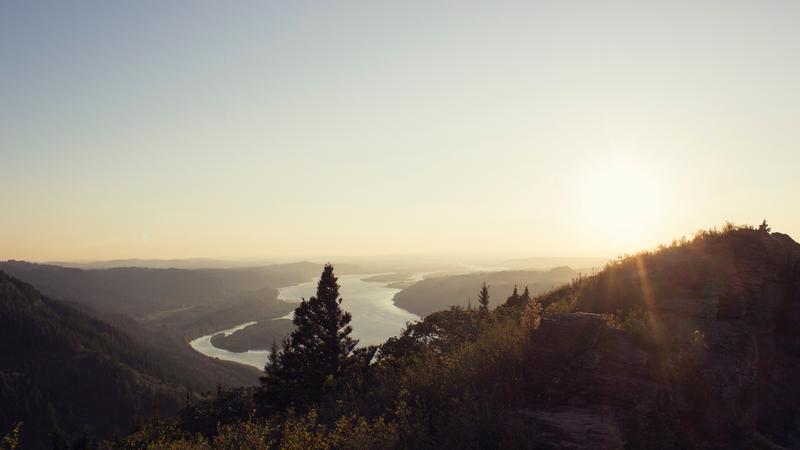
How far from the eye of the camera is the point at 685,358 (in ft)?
28.7

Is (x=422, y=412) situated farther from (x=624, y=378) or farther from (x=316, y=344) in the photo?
(x=316, y=344)

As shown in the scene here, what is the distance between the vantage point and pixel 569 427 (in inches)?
266

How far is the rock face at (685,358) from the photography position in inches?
293

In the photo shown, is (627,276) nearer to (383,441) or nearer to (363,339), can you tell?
(383,441)

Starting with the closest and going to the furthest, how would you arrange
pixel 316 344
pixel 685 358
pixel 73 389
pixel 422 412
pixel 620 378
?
pixel 422 412
pixel 620 378
pixel 685 358
pixel 316 344
pixel 73 389

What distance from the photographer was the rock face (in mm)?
7449

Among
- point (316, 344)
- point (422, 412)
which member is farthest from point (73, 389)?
point (422, 412)

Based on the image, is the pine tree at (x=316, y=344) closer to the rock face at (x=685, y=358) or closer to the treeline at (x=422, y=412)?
the treeline at (x=422, y=412)

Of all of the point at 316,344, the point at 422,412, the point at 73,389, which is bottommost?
the point at 73,389

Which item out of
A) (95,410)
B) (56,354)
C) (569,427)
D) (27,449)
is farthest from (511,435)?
(56,354)

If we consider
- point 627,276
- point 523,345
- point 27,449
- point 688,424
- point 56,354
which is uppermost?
point 627,276

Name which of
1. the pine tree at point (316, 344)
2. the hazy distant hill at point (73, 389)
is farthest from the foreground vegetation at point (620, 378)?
the hazy distant hill at point (73, 389)

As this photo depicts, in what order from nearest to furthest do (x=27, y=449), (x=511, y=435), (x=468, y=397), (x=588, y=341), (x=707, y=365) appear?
(x=511, y=435) < (x=468, y=397) < (x=588, y=341) < (x=707, y=365) < (x=27, y=449)

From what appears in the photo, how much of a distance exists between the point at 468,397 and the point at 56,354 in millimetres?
241279
